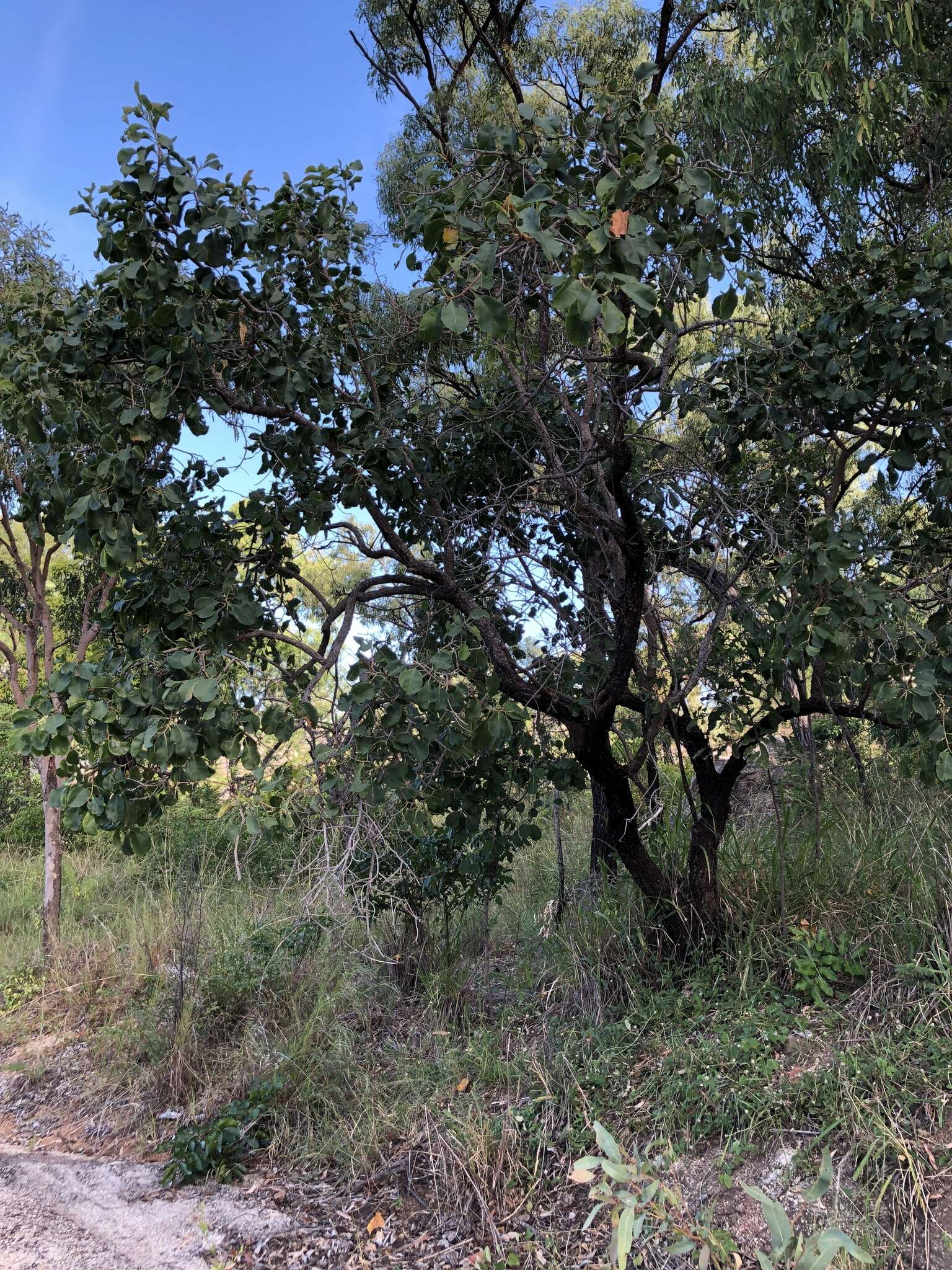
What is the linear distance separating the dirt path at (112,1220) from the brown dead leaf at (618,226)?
3485 mm

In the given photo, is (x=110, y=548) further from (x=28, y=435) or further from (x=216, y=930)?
(x=216, y=930)

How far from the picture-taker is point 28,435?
9.04 feet

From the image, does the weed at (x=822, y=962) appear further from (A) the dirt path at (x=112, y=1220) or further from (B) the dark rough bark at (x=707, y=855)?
(A) the dirt path at (x=112, y=1220)

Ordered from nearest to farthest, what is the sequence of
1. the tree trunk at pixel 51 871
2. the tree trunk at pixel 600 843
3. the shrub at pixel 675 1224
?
the shrub at pixel 675 1224, the tree trunk at pixel 600 843, the tree trunk at pixel 51 871

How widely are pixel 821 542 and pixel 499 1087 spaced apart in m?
2.48

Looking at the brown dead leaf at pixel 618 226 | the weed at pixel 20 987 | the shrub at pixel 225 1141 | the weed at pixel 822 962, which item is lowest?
the shrub at pixel 225 1141

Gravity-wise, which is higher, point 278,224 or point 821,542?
point 278,224

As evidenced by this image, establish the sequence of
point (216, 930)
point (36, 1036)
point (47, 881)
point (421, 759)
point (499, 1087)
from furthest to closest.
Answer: point (47, 881)
point (216, 930)
point (36, 1036)
point (499, 1087)
point (421, 759)

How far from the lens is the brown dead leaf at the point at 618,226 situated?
2168 mm

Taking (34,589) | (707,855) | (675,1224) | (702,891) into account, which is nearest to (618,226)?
(675,1224)

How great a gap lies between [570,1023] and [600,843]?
3.73 ft

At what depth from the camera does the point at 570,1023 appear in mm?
3914

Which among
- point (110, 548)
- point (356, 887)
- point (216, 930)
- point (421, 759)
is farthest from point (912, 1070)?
point (216, 930)

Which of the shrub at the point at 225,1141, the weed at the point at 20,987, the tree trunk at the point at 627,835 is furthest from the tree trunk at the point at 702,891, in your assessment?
the weed at the point at 20,987
